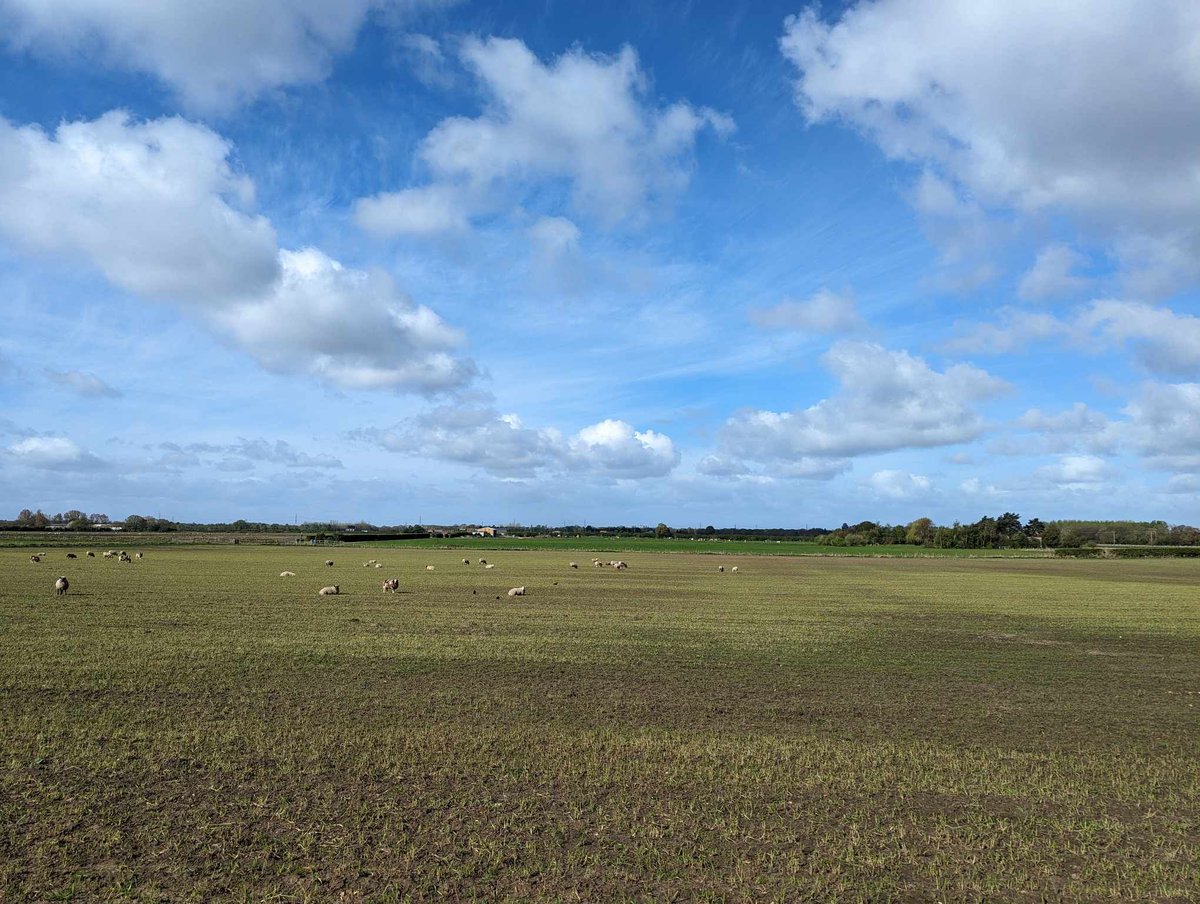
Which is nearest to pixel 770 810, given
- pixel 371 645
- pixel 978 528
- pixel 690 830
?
pixel 690 830

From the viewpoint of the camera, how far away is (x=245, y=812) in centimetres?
668

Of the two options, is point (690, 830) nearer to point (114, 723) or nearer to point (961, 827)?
point (961, 827)

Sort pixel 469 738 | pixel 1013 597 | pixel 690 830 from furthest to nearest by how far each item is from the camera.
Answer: pixel 1013 597, pixel 469 738, pixel 690 830

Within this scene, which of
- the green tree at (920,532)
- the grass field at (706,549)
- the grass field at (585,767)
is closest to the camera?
the grass field at (585,767)

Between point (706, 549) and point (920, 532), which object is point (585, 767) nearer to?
point (706, 549)

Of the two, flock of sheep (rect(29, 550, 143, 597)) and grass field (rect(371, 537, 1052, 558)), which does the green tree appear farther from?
flock of sheep (rect(29, 550, 143, 597))

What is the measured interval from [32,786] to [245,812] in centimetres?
225

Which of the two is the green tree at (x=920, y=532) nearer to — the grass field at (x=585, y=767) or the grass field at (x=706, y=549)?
the grass field at (x=706, y=549)

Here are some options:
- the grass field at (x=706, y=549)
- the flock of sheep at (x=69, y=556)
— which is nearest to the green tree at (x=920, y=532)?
the grass field at (x=706, y=549)

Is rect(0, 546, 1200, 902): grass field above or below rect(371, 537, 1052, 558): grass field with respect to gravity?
above

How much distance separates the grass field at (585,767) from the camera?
5660 mm

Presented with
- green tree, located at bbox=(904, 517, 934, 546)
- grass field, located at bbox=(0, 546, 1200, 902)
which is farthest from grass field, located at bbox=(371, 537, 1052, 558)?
grass field, located at bbox=(0, 546, 1200, 902)

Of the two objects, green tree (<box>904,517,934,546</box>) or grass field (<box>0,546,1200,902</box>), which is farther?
green tree (<box>904,517,934,546</box>)

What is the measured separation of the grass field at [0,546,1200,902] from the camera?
18.6ft
